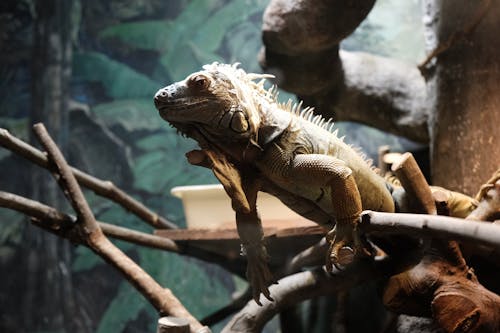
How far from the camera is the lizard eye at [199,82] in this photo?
6.32ft

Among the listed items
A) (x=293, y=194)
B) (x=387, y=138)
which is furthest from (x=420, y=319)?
(x=387, y=138)

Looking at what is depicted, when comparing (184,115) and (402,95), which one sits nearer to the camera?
(184,115)

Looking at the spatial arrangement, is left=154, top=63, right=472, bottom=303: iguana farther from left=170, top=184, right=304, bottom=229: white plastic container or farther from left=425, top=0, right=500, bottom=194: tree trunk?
left=170, top=184, right=304, bottom=229: white plastic container

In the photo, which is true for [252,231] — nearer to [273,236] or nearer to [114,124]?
[273,236]

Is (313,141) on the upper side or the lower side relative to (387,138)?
upper

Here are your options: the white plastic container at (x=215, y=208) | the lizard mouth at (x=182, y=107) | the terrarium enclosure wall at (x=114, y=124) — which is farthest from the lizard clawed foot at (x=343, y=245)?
the terrarium enclosure wall at (x=114, y=124)

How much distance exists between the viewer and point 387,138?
491cm

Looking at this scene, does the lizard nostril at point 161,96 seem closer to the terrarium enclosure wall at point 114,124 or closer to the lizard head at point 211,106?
the lizard head at point 211,106

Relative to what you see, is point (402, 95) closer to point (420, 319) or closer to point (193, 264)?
point (420, 319)

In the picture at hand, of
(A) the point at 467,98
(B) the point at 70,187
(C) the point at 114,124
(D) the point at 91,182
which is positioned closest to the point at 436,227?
(A) the point at 467,98

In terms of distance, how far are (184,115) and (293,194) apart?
1.90 feet

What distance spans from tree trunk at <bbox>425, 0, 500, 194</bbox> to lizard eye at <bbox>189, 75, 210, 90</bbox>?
1.62m

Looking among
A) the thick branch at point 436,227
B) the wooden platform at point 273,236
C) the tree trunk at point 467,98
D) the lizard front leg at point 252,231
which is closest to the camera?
the thick branch at point 436,227

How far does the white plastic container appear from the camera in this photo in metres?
3.34
